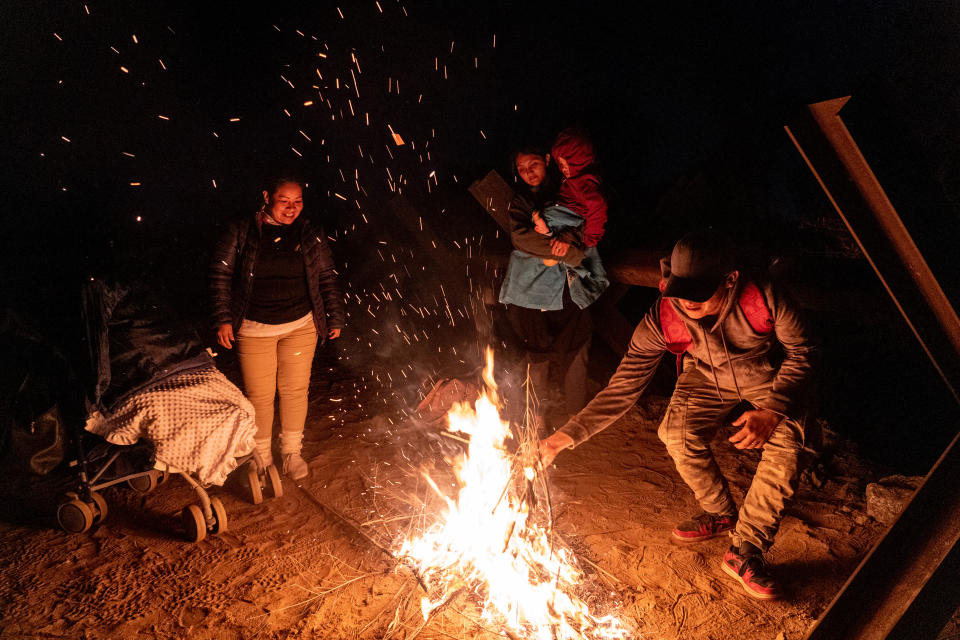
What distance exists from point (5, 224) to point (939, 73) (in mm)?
13592

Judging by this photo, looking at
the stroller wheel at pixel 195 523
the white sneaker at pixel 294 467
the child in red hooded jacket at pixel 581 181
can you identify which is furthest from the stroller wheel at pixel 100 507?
the child in red hooded jacket at pixel 581 181

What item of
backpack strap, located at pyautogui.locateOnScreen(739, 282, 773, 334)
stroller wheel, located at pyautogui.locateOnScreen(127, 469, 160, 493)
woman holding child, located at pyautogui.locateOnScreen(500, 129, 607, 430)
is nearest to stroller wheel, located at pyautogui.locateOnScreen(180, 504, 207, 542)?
stroller wheel, located at pyautogui.locateOnScreen(127, 469, 160, 493)

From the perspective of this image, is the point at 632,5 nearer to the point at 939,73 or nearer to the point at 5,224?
the point at 939,73

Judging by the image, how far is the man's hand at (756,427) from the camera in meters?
2.73

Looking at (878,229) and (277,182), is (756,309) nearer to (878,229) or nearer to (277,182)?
(878,229)

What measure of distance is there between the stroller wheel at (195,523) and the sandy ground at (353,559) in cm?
7

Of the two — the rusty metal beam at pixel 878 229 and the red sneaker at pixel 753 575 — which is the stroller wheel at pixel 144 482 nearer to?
the red sneaker at pixel 753 575

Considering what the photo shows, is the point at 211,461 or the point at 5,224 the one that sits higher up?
the point at 211,461

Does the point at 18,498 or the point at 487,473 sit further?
the point at 18,498

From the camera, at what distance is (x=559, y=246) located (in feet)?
14.5

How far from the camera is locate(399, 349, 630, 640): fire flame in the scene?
2.80 m

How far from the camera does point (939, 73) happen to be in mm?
4262

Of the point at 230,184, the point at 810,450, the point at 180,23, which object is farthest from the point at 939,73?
the point at 180,23

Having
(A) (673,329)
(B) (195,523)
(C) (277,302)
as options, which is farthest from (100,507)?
(A) (673,329)
